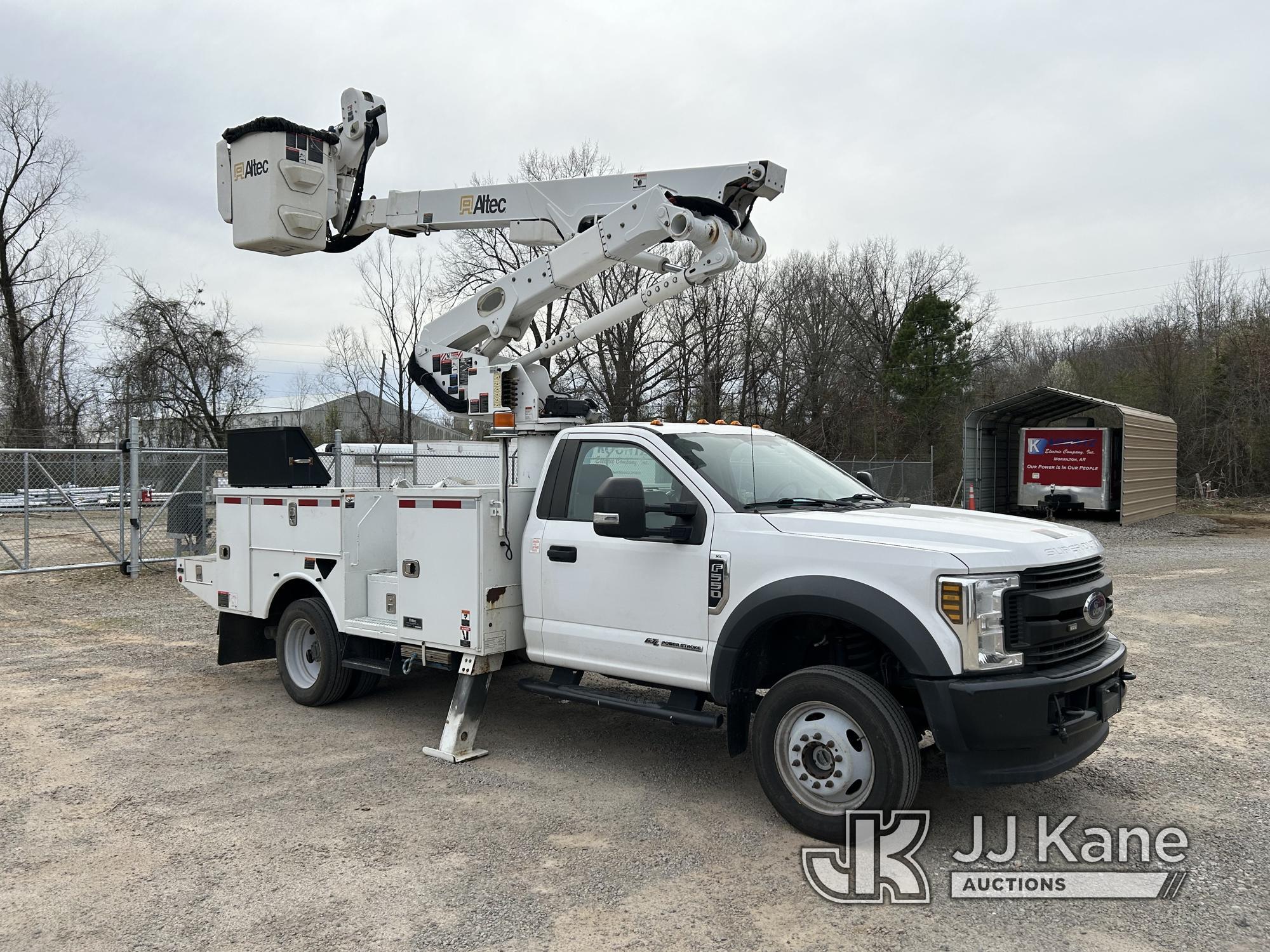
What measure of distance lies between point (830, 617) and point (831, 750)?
0.64 m

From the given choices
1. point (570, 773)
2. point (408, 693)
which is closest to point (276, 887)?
point (570, 773)

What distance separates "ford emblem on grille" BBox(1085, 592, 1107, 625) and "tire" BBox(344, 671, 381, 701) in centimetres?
479

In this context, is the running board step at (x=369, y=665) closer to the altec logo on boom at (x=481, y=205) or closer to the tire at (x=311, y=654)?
the tire at (x=311, y=654)

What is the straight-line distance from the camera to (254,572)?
7438mm

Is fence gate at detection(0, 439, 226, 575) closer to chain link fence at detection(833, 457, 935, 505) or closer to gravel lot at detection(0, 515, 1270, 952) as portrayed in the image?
gravel lot at detection(0, 515, 1270, 952)

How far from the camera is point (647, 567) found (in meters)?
5.25

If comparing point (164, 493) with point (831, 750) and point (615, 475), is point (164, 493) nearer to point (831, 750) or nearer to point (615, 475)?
point (615, 475)

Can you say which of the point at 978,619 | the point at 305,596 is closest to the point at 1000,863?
the point at 978,619

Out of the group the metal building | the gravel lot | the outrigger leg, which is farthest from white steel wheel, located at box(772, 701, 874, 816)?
the metal building

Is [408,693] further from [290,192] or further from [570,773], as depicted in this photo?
[290,192]

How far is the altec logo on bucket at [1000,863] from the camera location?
13.4ft

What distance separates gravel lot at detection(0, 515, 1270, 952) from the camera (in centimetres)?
375

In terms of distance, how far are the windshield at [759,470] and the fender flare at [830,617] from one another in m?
0.61

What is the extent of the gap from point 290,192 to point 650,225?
116 inches
